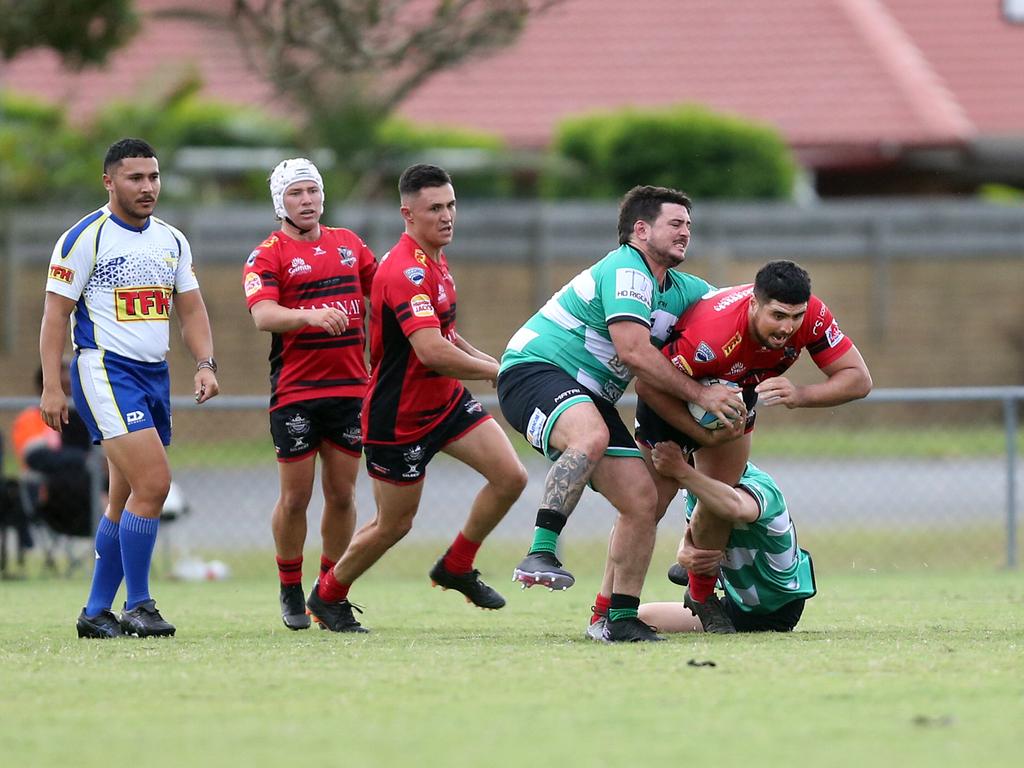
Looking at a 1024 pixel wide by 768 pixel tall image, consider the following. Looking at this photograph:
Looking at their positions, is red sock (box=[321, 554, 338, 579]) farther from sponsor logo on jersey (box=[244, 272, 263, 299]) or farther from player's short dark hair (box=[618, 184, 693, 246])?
player's short dark hair (box=[618, 184, 693, 246])

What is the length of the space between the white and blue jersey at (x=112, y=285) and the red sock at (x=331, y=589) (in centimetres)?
134

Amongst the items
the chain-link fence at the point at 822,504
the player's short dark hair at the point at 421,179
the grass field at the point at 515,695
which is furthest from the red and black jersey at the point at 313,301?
the chain-link fence at the point at 822,504

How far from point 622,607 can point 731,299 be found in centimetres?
138

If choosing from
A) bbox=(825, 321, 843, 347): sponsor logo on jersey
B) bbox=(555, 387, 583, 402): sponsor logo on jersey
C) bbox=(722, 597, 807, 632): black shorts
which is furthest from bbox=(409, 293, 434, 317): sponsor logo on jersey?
bbox=(722, 597, 807, 632): black shorts

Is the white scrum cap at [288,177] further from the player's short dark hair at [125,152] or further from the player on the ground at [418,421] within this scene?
the player's short dark hair at [125,152]

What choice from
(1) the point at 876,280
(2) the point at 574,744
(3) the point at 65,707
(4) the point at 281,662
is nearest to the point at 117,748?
(3) the point at 65,707

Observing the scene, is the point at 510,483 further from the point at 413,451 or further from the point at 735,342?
the point at 735,342

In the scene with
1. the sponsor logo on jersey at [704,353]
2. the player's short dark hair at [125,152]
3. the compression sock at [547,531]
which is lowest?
the compression sock at [547,531]

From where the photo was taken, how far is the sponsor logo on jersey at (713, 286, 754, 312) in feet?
23.1

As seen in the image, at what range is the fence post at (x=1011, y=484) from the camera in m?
11.5

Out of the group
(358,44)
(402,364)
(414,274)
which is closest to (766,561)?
(402,364)

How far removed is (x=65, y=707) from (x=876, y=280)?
1753cm

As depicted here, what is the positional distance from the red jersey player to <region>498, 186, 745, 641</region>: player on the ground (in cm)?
15

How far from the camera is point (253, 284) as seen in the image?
7.85m
